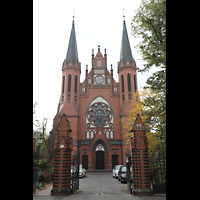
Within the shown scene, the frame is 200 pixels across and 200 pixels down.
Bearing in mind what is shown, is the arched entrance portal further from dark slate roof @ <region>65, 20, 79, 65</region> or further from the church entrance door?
dark slate roof @ <region>65, 20, 79, 65</region>

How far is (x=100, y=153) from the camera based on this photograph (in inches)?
1109

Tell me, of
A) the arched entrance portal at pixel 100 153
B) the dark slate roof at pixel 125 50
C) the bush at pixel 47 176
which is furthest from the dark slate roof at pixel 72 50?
the bush at pixel 47 176

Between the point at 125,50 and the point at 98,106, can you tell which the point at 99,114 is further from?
the point at 125,50

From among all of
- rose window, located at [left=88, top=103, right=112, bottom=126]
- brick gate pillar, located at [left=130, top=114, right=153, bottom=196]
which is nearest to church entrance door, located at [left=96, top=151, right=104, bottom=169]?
rose window, located at [left=88, top=103, right=112, bottom=126]

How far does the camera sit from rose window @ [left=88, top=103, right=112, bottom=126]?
100 ft

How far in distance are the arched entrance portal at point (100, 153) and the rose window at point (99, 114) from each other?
3546 mm

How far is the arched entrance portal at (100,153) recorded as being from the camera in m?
27.9

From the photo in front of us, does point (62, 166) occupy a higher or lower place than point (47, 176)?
higher

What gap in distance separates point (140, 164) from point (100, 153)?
20.0 meters

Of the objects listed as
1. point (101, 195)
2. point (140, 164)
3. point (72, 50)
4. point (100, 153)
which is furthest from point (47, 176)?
point (72, 50)

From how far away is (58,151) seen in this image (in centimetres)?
932
